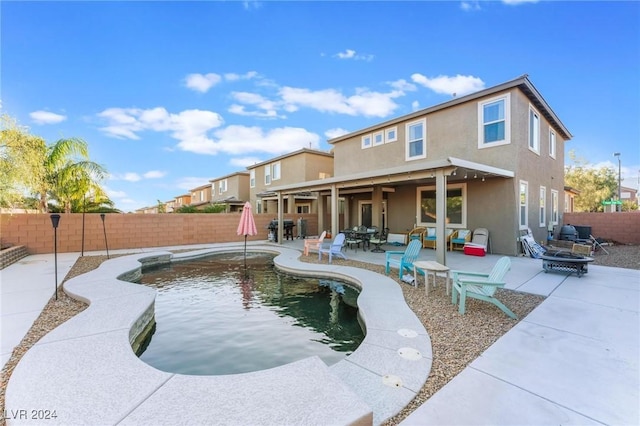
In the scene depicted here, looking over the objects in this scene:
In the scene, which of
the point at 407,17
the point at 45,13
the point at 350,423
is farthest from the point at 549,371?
the point at 45,13

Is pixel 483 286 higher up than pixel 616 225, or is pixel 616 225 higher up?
pixel 616 225

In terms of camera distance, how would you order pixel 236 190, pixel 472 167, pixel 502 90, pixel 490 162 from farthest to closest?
pixel 236 190 < pixel 490 162 < pixel 502 90 < pixel 472 167

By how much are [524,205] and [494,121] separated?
132 inches

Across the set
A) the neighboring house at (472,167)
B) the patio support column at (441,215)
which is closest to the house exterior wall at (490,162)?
the neighboring house at (472,167)

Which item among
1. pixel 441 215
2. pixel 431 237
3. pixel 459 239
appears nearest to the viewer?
pixel 441 215

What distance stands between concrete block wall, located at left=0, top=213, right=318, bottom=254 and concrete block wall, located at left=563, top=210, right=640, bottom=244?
1697 centimetres

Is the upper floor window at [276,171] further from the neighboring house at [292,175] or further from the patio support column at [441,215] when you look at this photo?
the patio support column at [441,215]

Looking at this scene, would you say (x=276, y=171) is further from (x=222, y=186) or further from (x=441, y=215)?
(x=441, y=215)

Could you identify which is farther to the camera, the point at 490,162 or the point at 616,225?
the point at 616,225

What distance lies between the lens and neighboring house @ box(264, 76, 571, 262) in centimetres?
952

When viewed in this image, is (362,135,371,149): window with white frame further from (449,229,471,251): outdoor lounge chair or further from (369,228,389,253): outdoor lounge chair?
(449,229,471,251): outdoor lounge chair

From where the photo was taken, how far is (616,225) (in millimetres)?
12672

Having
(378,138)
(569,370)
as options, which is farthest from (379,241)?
(569,370)

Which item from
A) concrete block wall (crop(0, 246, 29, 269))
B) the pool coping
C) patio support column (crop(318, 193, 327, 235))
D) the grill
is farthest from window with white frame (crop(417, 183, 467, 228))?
concrete block wall (crop(0, 246, 29, 269))
